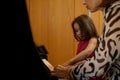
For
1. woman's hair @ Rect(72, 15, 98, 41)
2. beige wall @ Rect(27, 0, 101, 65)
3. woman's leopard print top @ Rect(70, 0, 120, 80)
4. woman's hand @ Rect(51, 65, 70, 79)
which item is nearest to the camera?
woman's leopard print top @ Rect(70, 0, 120, 80)

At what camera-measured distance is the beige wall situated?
4094mm

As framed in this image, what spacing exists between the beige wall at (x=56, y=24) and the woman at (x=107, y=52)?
2.72 meters

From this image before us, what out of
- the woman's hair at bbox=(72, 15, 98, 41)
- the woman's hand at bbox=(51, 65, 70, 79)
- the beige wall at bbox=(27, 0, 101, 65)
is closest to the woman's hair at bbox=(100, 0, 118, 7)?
the woman's hand at bbox=(51, 65, 70, 79)

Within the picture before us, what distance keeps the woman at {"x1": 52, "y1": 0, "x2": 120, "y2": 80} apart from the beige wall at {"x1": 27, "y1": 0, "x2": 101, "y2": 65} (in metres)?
2.72

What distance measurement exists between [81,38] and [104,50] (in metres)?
1.21

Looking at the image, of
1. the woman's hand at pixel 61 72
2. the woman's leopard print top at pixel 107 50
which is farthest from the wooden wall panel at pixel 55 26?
the woman's leopard print top at pixel 107 50

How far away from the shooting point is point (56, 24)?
4141 mm

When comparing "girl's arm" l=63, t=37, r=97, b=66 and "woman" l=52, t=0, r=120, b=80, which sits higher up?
"woman" l=52, t=0, r=120, b=80

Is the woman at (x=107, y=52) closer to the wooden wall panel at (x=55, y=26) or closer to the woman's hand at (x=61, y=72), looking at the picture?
the woman's hand at (x=61, y=72)

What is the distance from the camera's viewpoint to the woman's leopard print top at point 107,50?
1.26m

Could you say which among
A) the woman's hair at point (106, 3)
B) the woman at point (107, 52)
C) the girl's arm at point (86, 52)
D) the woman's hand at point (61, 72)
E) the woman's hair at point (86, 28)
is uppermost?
the woman's hair at point (106, 3)

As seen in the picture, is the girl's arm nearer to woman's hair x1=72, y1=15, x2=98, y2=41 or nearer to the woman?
woman's hair x1=72, y1=15, x2=98, y2=41

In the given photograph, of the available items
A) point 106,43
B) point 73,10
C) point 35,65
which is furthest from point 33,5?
point 35,65

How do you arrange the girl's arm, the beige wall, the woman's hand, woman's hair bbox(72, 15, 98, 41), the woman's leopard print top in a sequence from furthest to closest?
1. the beige wall
2. woman's hair bbox(72, 15, 98, 41)
3. the girl's arm
4. the woman's hand
5. the woman's leopard print top
